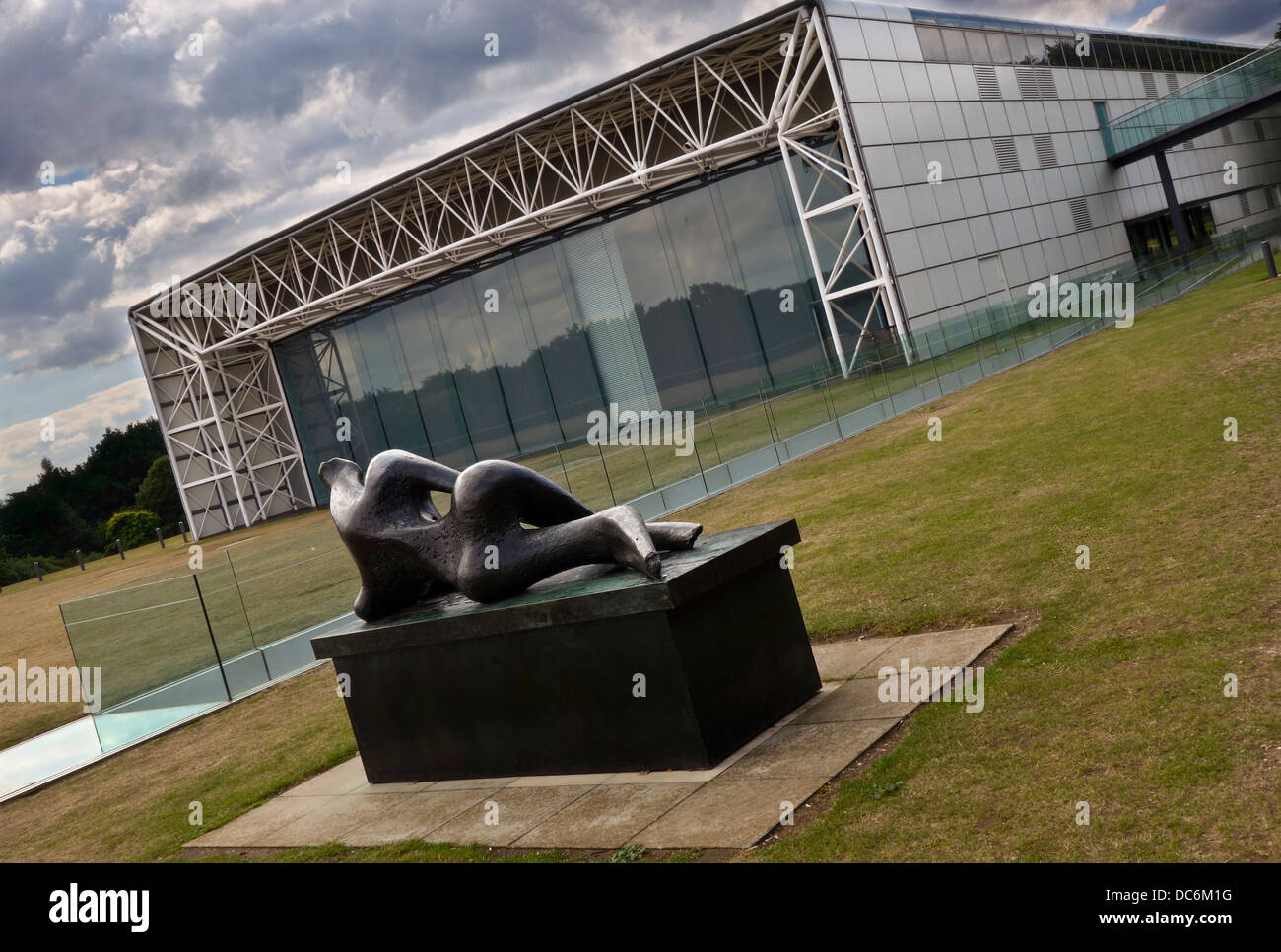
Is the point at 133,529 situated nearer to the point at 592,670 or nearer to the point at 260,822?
the point at 260,822

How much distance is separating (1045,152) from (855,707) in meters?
35.0

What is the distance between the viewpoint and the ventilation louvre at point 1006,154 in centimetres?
3403

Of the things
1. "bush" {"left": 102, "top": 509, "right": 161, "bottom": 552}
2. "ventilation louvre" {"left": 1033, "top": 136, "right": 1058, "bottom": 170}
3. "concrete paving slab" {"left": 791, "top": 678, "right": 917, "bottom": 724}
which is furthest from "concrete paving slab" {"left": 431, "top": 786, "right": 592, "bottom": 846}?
"bush" {"left": 102, "top": 509, "right": 161, "bottom": 552}

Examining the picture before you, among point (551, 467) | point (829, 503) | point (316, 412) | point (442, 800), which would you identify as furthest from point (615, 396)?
point (442, 800)

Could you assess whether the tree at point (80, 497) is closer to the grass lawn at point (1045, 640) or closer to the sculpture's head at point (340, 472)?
the grass lawn at point (1045, 640)

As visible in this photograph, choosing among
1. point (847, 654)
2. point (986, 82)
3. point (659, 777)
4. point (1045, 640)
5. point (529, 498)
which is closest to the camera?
point (659, 777)

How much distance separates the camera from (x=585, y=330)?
119 ft

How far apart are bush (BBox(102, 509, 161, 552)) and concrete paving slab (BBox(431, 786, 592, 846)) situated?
59.7m

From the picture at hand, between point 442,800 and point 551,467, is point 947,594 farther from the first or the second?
point 551,467

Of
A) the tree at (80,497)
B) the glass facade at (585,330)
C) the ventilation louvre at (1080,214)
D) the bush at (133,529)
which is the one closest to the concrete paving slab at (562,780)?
the glass facade at (585,330)

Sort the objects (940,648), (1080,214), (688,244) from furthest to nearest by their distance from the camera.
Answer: (1080,214)
(688,244)
(940,648)

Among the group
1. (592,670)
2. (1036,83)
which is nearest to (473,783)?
(592,670)

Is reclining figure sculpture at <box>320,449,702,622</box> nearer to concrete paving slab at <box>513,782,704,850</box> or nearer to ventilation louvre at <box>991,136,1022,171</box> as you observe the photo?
concrete paving slab at <box>513,782,704,850</box>

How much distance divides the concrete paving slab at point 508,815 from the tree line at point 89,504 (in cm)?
5613
